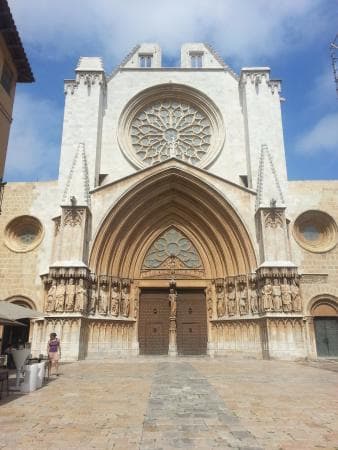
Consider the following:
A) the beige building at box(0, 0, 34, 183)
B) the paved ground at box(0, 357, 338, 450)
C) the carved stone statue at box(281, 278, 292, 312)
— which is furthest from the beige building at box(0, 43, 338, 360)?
the paved ground at box(0, 357, 338, 450)

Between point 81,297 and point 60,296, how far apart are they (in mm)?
805

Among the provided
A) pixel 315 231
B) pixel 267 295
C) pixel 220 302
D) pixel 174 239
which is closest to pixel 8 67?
pixel 174 239

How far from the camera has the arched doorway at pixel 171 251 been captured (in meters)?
16.9

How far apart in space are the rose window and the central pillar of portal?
7.08m

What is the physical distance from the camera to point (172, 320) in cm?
1723

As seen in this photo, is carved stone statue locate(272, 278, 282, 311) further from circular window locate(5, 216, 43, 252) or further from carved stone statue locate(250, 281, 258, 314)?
circular window locate(5, 216, 43, 252)

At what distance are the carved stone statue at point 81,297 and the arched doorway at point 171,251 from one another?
1.32 metres

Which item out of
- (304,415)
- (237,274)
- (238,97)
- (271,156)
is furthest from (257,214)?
(304,415)

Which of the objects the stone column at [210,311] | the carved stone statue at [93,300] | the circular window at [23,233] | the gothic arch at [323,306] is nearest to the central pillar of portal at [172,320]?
the stone column at [210,311]

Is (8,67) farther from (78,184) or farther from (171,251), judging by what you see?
(171,251)

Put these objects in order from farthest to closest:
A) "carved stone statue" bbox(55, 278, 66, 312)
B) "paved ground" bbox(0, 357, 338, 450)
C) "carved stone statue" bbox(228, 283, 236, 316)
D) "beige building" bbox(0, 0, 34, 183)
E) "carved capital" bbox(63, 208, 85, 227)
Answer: "carved stone statue" bbox(228, 283, 236, 316) < "carved capital" bbox(63, 208, 85, 227) < "carved stone statue" bbox(55, 278, 66, 312) < "beige building" bbox(0, 0, 34, 183) < "paved ground" bbox(0, 357, 338, 450)

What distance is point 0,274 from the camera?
17.4 meters

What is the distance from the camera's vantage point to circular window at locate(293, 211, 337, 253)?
1803 cm

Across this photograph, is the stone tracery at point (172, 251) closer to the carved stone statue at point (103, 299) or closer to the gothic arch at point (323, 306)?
the carved stone statue at point (103, 299)
